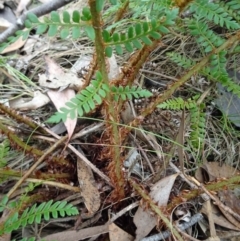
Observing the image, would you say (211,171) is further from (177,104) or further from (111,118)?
(111,118)

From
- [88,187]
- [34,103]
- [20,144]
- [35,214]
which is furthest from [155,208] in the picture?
[34,103]

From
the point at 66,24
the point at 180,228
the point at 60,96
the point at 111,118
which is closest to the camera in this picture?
the point at 66,24

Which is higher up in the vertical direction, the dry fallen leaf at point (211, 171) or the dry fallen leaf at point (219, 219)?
Answer: the dry fallen leaf at point (211, 171)

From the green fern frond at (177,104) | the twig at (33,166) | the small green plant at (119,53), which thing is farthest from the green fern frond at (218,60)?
the twig at (33,166)

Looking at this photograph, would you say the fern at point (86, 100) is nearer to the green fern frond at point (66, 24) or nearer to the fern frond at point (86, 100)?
the fern frond at point (86, 100)

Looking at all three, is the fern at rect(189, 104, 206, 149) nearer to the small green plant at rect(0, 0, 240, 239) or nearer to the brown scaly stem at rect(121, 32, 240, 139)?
the small green plant at rect(0, 0, 240, 239)

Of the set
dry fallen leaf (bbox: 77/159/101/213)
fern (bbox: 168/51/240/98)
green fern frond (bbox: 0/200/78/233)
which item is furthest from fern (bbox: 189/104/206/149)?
green fern frond (bbox: 0/200/78/233)
